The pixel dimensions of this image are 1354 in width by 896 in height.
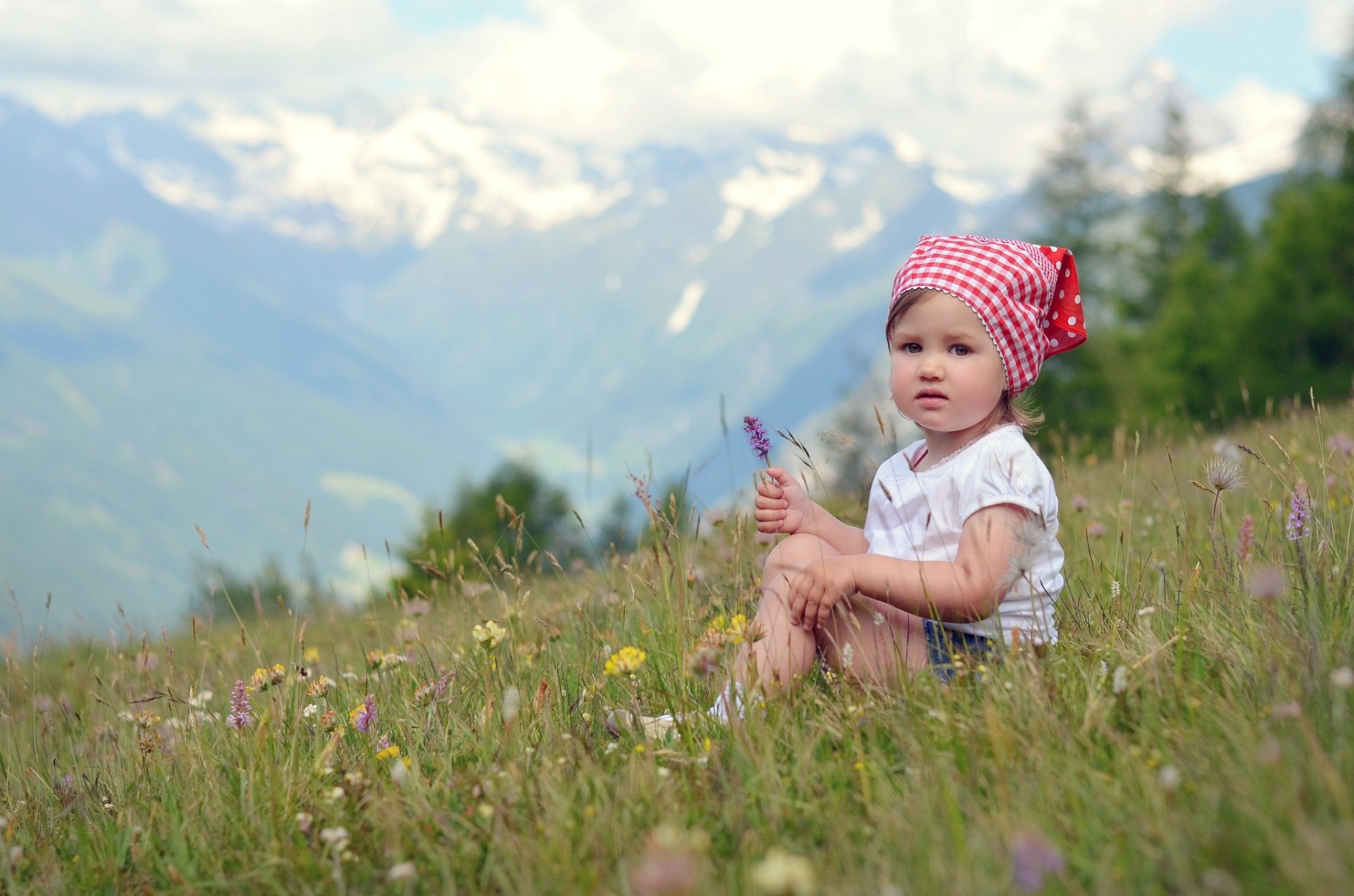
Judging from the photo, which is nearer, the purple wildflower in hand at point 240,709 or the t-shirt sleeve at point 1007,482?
the t-shirt sleeve at point 1007,482

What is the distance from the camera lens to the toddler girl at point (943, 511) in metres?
2.77

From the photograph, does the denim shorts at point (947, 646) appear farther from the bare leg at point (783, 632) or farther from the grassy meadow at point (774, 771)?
the bare leg at point (783, 632)

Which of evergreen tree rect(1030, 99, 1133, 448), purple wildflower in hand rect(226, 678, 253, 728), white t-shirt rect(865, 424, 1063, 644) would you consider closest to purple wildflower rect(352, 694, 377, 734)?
purple wildflower in hand rect(226, 678, 253, 728)

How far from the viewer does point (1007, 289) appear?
301cm

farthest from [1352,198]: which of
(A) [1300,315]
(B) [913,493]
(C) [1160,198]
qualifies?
(B) [913,493]

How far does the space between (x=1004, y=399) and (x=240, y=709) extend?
2505 millimetres

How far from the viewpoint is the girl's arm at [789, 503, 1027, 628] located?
273 centimetres

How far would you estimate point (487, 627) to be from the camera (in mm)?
3234

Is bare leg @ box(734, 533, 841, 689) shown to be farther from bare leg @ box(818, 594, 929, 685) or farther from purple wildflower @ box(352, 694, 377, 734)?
purple wildflower @ box(352, 694, 377, 734)

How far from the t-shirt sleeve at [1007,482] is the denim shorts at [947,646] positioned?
349 mm

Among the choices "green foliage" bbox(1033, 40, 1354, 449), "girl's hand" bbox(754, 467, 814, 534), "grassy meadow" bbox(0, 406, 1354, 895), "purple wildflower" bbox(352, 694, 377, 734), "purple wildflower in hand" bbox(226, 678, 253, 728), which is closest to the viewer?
"grassy meadow" bbox(0, 406, 1354, 895)

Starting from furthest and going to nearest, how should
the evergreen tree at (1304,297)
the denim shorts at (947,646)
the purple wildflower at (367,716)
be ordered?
1. the evergreen tree at (1304,297)
2. the purple wildflower at (367,716)
3. the denim shorts at (947,646)

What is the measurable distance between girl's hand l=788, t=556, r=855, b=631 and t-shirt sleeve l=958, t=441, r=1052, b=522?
372 millimetres

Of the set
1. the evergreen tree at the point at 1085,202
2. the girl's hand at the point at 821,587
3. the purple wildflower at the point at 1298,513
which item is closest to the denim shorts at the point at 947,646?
the girl's hand at the point at 821,587
